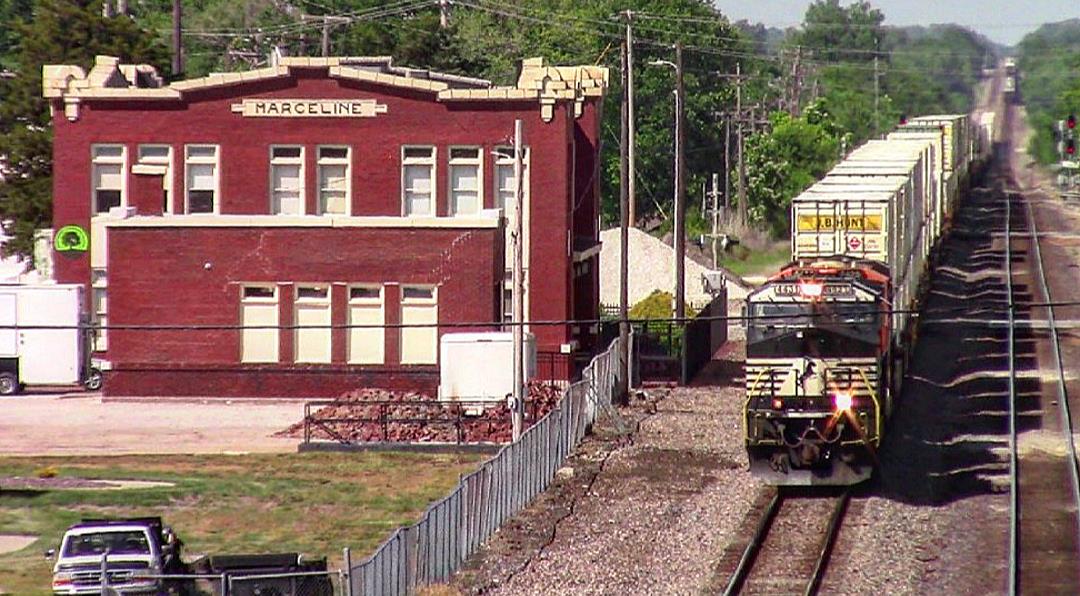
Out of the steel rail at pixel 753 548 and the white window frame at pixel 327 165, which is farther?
the white window frame at pixel 327 165

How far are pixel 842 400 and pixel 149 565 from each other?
11.7m

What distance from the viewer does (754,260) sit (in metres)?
90.9

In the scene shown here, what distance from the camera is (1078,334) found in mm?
53719

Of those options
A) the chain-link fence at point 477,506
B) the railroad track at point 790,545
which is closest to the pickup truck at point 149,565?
the chain-link fence at point 477,506

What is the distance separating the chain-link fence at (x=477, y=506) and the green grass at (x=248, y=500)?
2.11 m

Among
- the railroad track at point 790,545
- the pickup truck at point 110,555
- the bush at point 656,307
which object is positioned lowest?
the railroad track at point 790,545

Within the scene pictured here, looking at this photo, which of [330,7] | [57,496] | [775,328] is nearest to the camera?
[775,328]

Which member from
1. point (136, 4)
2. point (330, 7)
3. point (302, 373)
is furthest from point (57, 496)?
point (136, 4)

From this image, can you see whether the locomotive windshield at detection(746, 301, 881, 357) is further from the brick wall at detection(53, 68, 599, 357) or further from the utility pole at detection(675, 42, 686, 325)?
the utility pole at detection(675, 42, 686, 325)

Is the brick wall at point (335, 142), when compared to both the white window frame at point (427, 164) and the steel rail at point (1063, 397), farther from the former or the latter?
the steel rail at point (1063, 397)

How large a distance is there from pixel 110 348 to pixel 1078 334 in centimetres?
2736

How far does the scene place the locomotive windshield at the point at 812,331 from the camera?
30531 millimetres

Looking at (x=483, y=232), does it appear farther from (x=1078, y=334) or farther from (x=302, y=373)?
(x=1078, y=334)

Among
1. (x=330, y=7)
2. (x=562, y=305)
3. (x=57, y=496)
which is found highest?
(x=330, y=7)
